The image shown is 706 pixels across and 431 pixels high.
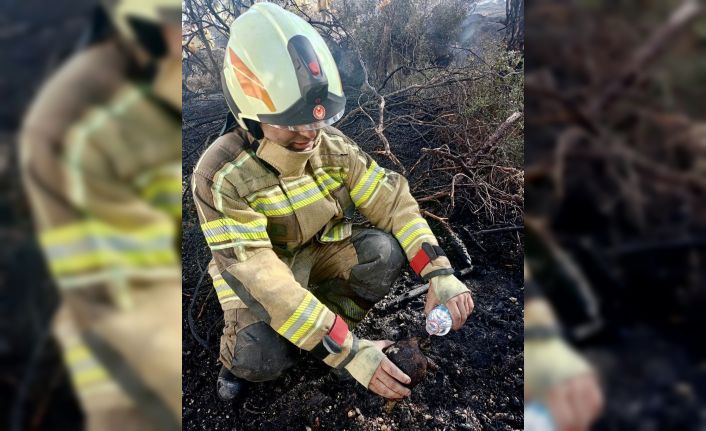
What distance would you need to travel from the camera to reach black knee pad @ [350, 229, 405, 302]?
73.6 inches

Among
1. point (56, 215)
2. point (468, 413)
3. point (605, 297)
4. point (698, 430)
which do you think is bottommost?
point (468, 413)

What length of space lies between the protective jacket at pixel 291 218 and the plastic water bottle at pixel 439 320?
0.16 m

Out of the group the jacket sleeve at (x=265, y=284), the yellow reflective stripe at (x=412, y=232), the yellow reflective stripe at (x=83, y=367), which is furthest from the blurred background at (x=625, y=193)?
the yellow reflective stripe at (x=412, y=232)

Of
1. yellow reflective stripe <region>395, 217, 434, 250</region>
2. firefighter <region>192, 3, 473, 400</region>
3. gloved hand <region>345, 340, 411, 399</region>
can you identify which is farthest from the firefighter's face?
gloved hand <region>345, 340, 411, 399</region>

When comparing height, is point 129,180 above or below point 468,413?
above

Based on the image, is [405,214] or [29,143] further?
[405,214]

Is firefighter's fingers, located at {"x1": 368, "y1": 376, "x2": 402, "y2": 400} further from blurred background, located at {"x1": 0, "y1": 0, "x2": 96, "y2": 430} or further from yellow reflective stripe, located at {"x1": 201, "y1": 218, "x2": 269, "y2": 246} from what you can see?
blurred background, located at {"x1": 0, "y1": 0, "x2": 96, "y2": 430}

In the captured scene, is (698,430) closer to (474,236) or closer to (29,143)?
(29,143)

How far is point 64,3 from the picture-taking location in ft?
1.97

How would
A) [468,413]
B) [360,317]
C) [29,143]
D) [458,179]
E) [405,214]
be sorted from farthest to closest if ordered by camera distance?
1. [458,179]
2. [360,317]
3. [405,214]
4. [468,413]
5. [29,143]

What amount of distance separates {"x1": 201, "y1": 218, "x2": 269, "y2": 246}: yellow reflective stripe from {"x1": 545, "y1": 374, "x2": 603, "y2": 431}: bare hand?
42.9 inches

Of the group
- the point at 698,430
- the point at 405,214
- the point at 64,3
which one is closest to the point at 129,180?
the point at 64,3

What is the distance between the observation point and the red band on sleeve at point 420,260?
5.60 feet

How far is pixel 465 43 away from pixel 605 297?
1.92 m
